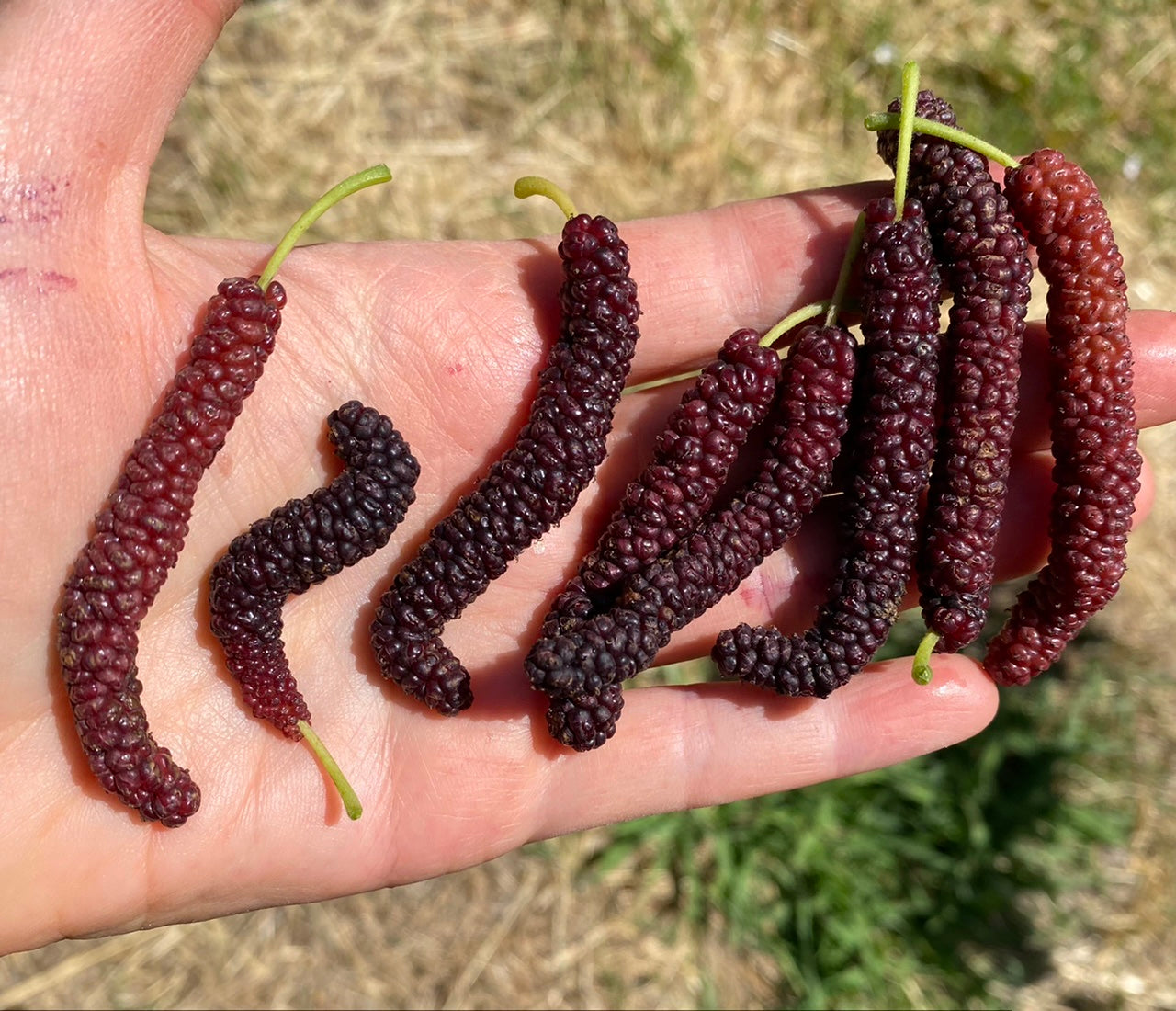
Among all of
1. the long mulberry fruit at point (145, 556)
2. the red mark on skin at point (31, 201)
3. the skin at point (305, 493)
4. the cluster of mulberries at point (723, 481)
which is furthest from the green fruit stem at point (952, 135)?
the red mark on skin at point (31, 201)

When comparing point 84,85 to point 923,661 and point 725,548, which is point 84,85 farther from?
point 923,661

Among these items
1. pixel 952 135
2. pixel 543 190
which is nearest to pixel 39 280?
pixel 543 190

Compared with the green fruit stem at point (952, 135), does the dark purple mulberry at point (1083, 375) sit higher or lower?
lower

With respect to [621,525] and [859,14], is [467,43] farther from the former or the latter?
[621,525]

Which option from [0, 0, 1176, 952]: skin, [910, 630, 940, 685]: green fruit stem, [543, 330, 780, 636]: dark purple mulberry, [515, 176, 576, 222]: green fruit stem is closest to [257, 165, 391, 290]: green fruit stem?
[0, 0, 1176, 952]: skin

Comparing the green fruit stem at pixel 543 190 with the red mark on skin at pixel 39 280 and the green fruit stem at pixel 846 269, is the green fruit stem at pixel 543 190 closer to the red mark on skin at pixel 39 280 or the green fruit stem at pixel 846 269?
the green fruit stem at pixel 846 269

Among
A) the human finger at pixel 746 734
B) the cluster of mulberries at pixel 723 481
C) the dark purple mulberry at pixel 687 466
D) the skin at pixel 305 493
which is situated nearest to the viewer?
the skin at pixel 305 493

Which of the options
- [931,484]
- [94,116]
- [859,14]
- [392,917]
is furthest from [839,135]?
[392,917]
